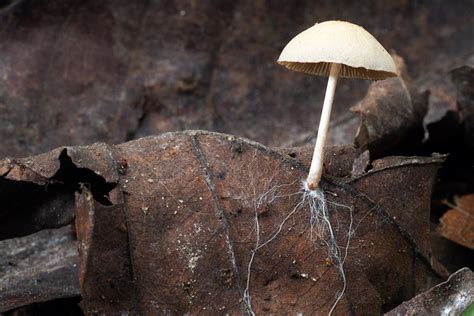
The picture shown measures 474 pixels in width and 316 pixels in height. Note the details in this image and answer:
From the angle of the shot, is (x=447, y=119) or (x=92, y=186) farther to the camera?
(x=447, y=119)

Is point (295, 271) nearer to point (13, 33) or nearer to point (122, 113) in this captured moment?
point (122, 113)

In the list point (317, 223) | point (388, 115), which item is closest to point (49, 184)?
point (317, 223)

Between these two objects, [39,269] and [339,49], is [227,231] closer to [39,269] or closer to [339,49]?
[339,49]

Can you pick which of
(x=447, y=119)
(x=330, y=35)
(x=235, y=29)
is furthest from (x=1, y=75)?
(x=447, y=119)

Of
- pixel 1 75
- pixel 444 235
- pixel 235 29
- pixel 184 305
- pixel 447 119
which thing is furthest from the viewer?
pixel 235 29

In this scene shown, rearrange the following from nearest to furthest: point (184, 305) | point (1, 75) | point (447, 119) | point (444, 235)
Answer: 1. point (184, 305)
2. point (444, 235)
3. point (447, 119)
4. point (1, 75)

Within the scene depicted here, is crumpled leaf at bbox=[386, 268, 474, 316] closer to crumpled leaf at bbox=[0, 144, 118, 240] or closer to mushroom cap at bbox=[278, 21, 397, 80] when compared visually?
mushroom cap at bbox=[278, 21, 397, 80]

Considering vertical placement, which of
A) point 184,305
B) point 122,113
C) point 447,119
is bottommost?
point 184,305

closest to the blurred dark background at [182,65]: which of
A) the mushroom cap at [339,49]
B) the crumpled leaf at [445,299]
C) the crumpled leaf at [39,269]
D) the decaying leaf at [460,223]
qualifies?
the crumpled leaf at [39,269]
